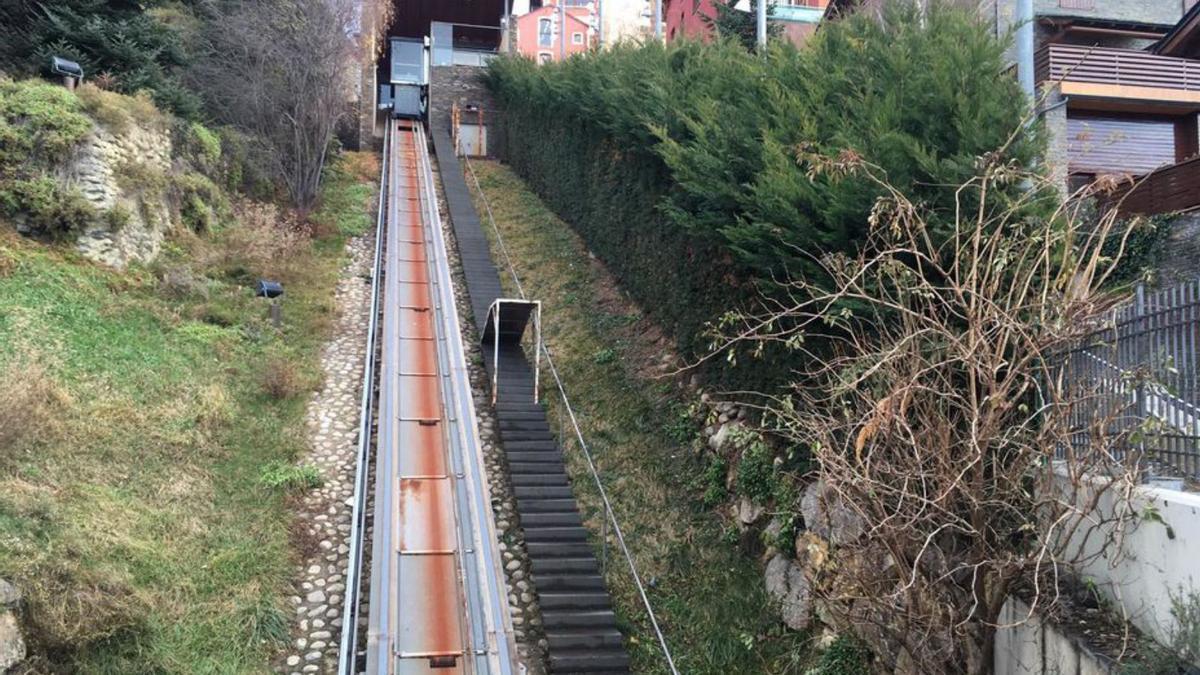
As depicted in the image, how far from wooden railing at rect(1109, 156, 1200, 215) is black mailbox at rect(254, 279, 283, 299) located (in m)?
12.4

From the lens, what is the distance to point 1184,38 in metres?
18.3

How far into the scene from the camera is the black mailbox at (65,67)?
544 inches

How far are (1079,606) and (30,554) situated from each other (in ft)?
24.3

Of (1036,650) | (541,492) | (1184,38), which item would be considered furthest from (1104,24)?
(1036,650)

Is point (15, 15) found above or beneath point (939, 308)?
above

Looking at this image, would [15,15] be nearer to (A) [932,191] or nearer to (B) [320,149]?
(B) [320,149]

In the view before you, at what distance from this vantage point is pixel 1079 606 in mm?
5449

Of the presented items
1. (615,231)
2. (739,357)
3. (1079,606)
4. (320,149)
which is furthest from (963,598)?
(320,149)

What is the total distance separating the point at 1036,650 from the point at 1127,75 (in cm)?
1605

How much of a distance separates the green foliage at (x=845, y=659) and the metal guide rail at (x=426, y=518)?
8.71ft

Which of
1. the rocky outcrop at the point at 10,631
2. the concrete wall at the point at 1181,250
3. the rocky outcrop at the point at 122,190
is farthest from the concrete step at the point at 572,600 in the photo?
the rocky outcrop at the point at 122,190

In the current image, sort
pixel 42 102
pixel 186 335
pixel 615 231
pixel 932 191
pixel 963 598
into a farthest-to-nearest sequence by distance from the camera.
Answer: pixel 615 231, pixel 42 102, pixel 186 335, pixel 932 191, pixel 963 598

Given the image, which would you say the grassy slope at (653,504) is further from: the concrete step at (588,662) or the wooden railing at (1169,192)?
the wooden railing at (1169,192)

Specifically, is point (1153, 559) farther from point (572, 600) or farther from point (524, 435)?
point (524, 435)
